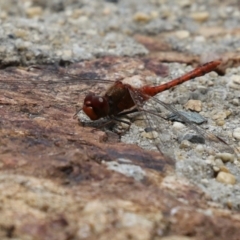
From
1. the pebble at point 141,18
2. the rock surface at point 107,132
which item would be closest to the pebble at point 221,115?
the rock surface at point 107,132

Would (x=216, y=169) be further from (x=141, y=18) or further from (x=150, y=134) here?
(x=141, y=18)

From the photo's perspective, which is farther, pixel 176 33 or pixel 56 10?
pixel 56 10

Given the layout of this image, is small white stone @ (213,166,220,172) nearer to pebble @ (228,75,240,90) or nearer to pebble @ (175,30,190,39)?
pebble @ (228,75,240,90)

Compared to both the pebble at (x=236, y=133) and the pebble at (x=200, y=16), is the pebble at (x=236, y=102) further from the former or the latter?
the pebble at (x=200, y=16)

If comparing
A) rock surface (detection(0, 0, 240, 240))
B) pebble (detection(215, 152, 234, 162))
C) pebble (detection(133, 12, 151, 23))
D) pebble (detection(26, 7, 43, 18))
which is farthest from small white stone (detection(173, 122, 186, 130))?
pebble (detection(26, 7, 43, 18))

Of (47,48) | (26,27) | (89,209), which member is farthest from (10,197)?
(26,27)

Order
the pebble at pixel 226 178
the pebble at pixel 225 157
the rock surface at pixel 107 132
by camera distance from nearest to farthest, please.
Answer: the rock surface at pixel 107 132 → the pebble at pixel 226 178 → the pebble at pixel 225 157

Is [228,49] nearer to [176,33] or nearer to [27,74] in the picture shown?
[176,33]
